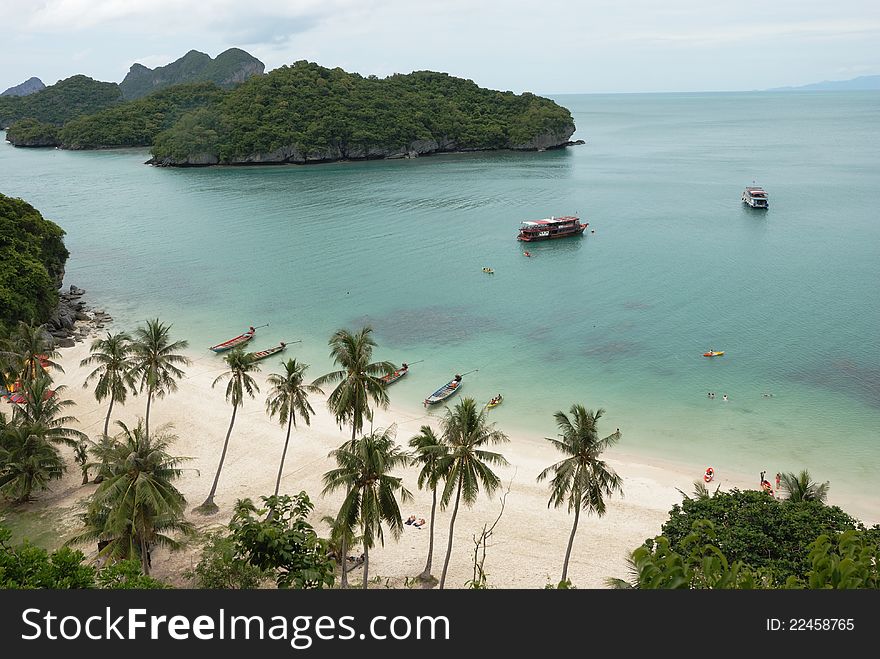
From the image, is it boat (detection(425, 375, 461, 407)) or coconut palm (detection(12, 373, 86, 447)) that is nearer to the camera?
coconut palm (detection(12, 373, 86, 447))

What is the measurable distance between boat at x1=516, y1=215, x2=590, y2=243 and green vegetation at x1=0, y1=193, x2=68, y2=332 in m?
55.2

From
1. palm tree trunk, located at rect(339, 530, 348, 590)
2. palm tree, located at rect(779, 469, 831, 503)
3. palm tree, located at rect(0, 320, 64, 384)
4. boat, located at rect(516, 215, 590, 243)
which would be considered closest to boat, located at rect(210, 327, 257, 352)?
palm tree, located at rect(0, 320, 64, 384)

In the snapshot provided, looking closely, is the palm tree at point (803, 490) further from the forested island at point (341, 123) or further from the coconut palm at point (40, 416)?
the forested island at point (341, 123)

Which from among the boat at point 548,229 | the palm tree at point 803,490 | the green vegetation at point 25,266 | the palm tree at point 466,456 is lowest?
the palm tree at point 803,490

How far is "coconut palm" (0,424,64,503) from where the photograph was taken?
31.4 metres

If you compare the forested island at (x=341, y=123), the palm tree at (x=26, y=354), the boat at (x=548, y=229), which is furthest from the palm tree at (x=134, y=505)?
the forested island at (x=341, y=123)

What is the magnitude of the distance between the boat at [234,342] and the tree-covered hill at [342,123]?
11330 centimetres

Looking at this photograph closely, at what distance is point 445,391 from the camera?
151 ft

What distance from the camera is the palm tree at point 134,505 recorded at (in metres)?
24.4

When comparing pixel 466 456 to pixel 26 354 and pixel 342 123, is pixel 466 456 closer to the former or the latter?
pixel 26 354

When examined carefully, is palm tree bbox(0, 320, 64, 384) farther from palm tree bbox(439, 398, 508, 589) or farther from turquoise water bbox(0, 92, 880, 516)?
palm tree bbox(439, 398, 508, 589)

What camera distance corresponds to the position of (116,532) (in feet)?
80.6
